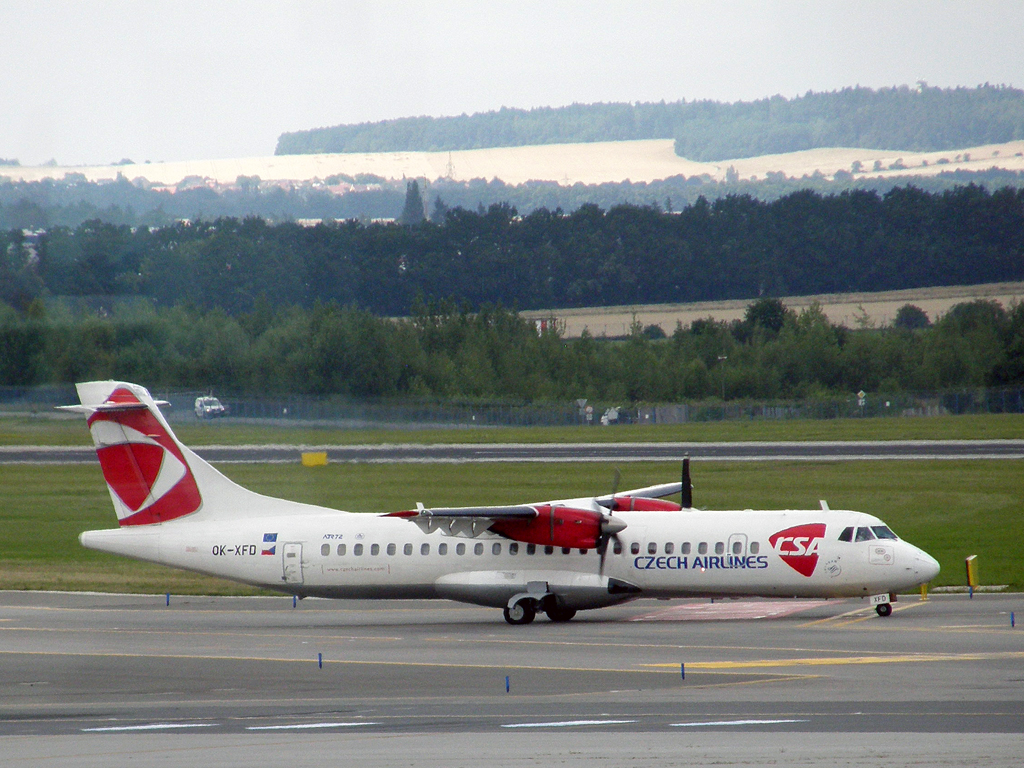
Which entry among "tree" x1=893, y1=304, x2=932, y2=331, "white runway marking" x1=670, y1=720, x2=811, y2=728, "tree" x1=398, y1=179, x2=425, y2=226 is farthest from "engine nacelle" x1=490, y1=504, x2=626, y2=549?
"tree" x1=398, y1=179, x2=425, y2=226

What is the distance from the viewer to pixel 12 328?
1978 inches

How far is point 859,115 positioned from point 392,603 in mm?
185179

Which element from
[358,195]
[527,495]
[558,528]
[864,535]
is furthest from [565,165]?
[864,535]

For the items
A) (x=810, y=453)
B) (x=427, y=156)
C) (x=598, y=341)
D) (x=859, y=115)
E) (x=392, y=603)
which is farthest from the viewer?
(x=859, y=115)

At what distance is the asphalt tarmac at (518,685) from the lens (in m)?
13.4

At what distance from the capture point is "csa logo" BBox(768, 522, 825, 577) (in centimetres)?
2397

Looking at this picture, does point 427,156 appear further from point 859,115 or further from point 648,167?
point 859,115

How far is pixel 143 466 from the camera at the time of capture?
2667cm

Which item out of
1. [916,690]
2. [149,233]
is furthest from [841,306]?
[916,690]

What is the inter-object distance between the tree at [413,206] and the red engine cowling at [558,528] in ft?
294

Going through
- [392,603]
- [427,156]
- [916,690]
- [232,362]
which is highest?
[427,156]

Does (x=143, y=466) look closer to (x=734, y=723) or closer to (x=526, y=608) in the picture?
(x=526, y=608)

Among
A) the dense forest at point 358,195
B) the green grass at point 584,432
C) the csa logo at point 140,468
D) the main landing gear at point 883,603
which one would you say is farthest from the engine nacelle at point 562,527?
the dense forest at point 358,195

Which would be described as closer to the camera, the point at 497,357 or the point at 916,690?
the point at 916,690
